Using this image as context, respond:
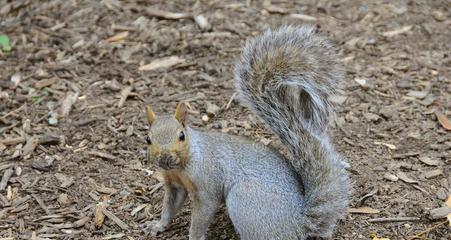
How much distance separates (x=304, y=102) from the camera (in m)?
3.71

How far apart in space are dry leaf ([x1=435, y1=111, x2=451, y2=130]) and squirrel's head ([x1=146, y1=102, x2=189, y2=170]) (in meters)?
2.06

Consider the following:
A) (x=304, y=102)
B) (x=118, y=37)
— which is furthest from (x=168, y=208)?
(x=118, y=37)

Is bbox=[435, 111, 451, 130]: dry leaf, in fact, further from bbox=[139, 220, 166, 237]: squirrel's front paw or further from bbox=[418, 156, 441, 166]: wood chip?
bbox=[139, 220, 166, 237]: squirrel's front paw

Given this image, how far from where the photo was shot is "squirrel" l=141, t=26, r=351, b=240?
11.5ft

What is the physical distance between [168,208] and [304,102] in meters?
1.00

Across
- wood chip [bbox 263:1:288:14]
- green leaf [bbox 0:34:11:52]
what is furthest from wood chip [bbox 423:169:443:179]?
green leaf [bbox 0:34:11:52]

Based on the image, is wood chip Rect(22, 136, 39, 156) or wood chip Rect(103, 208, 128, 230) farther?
wood chip Rect(22, 136, 39, 156)

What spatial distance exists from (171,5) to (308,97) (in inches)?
117

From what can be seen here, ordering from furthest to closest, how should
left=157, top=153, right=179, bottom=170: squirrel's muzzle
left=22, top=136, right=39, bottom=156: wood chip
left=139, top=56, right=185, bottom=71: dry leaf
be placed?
left=139, top=56, right=185, bottom=71: dry leaf < left=22, top=136, right=39, bottom=156: wood chip < left=157, top=153, right=179, bottom=170: squirrel's muzzle

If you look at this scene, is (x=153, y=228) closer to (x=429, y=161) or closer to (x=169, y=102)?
(x=169, y=102)

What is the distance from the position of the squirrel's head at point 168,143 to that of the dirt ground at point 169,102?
2.16 ft

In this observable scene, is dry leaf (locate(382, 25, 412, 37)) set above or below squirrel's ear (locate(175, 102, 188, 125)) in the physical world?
below

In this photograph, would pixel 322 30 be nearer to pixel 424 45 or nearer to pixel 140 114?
pixel 424 45

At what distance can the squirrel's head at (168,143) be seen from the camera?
3457mm
